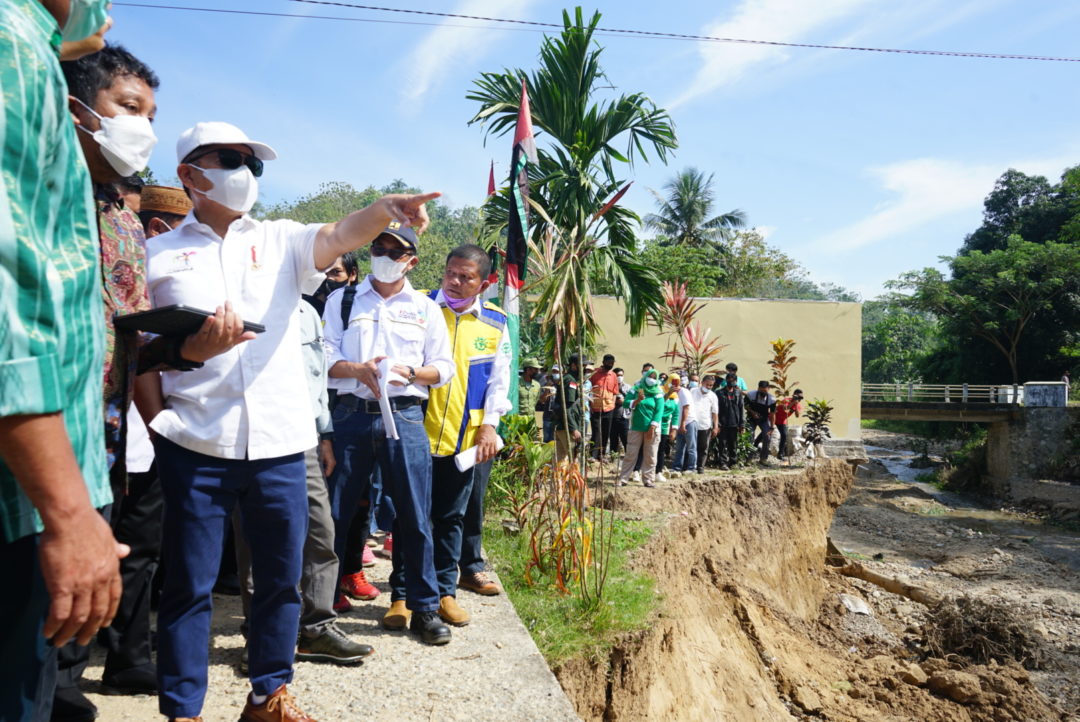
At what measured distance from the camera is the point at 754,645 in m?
8.71

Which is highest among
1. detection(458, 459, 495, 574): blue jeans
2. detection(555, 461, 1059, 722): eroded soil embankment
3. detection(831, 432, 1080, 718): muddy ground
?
detection(458, 459, 495, 574): blue jeans

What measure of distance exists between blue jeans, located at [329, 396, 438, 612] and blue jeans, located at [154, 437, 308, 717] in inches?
40.2

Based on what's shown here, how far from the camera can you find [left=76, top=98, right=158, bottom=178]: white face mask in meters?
1.94

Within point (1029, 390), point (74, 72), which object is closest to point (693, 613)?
point (74, 72)

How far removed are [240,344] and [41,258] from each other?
4.15 ft

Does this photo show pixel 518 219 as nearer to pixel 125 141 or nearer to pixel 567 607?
pixel 567 607

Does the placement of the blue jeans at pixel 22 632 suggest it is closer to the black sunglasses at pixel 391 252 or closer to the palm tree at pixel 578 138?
the black sunglasses at pixel 391 252

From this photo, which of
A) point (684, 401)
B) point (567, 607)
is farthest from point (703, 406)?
point (567, 607)

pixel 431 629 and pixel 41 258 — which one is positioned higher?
pixel 41 258

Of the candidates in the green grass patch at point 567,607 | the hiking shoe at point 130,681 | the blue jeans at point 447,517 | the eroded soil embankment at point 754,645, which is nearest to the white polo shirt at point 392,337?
the blue jeans at point 447,517

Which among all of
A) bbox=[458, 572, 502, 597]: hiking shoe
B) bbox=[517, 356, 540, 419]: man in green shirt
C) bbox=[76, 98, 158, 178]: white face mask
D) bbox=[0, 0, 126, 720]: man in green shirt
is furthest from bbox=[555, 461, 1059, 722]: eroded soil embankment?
bbox=[0, 0, 126, 720]: man in green shirt

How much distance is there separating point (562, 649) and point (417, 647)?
114cm

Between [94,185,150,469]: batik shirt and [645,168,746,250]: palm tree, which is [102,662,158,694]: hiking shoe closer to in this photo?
[94,185,150,469]: batik shirt

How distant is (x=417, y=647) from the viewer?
3.59 m
